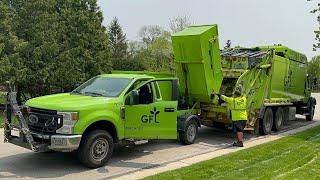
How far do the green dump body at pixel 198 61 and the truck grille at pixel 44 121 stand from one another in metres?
5.11

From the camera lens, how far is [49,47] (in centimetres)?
2484

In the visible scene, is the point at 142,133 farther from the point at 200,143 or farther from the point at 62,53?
the point at 62,53

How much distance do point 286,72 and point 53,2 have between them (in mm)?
15324

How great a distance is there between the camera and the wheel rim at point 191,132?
1267 centimetres

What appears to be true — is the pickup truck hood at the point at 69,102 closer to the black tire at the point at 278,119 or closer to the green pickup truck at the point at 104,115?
the green pickup truck at the point at 104,115

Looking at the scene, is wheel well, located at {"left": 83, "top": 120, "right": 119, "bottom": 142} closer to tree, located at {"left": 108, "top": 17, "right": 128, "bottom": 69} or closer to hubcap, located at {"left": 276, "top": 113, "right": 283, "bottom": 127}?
hubcap, located at {"left": 276, "top": 113, "right": 283, "bottom": 127}

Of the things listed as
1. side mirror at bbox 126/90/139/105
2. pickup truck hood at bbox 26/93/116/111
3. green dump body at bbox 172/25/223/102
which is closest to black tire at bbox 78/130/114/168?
pickup truck hood at bbox 26/93/116/111

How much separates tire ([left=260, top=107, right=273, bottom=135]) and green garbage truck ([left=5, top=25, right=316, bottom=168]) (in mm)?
35

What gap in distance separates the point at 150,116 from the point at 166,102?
75 centimetres

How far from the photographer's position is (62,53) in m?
26.1

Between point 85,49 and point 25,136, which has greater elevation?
point 85,49

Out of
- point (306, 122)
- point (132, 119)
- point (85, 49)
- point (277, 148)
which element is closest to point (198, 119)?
point (277, 148)

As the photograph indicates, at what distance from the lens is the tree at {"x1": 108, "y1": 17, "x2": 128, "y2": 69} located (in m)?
64.3

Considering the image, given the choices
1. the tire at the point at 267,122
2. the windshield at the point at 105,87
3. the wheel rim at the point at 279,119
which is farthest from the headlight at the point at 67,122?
the wheel rim at the point at 279,119
